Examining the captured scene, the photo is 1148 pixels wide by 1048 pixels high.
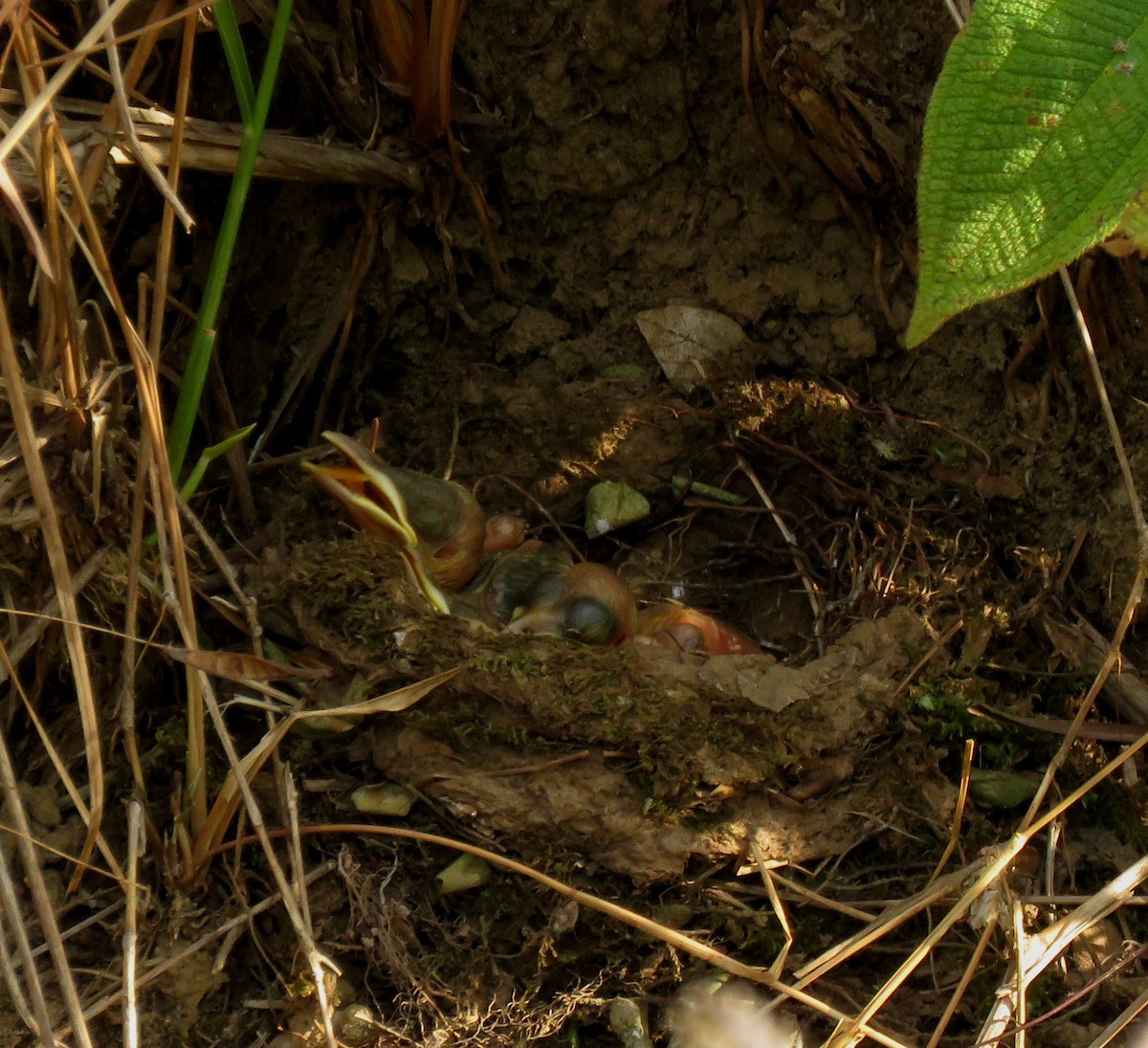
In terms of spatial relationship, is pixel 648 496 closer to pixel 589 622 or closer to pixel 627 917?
pixel 589 622

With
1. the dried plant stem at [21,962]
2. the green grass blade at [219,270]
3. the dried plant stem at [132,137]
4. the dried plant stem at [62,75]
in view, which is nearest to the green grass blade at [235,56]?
the green grass blade at [219,270]

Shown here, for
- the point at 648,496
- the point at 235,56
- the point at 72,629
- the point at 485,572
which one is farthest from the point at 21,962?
the point at 648,496

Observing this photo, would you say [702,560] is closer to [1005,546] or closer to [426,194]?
[1005,546]

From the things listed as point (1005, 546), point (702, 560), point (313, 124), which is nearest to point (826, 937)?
point (1005, 546)

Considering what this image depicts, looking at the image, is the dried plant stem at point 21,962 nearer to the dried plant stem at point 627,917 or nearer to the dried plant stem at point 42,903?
the dried plant stem at point 42,903

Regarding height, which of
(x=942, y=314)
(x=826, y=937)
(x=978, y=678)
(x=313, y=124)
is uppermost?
(x=942, y=314)

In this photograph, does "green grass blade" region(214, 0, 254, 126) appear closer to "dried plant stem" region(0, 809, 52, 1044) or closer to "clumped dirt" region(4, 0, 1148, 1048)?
"clumped dirt" region(4, 0, 1148, 1048)
